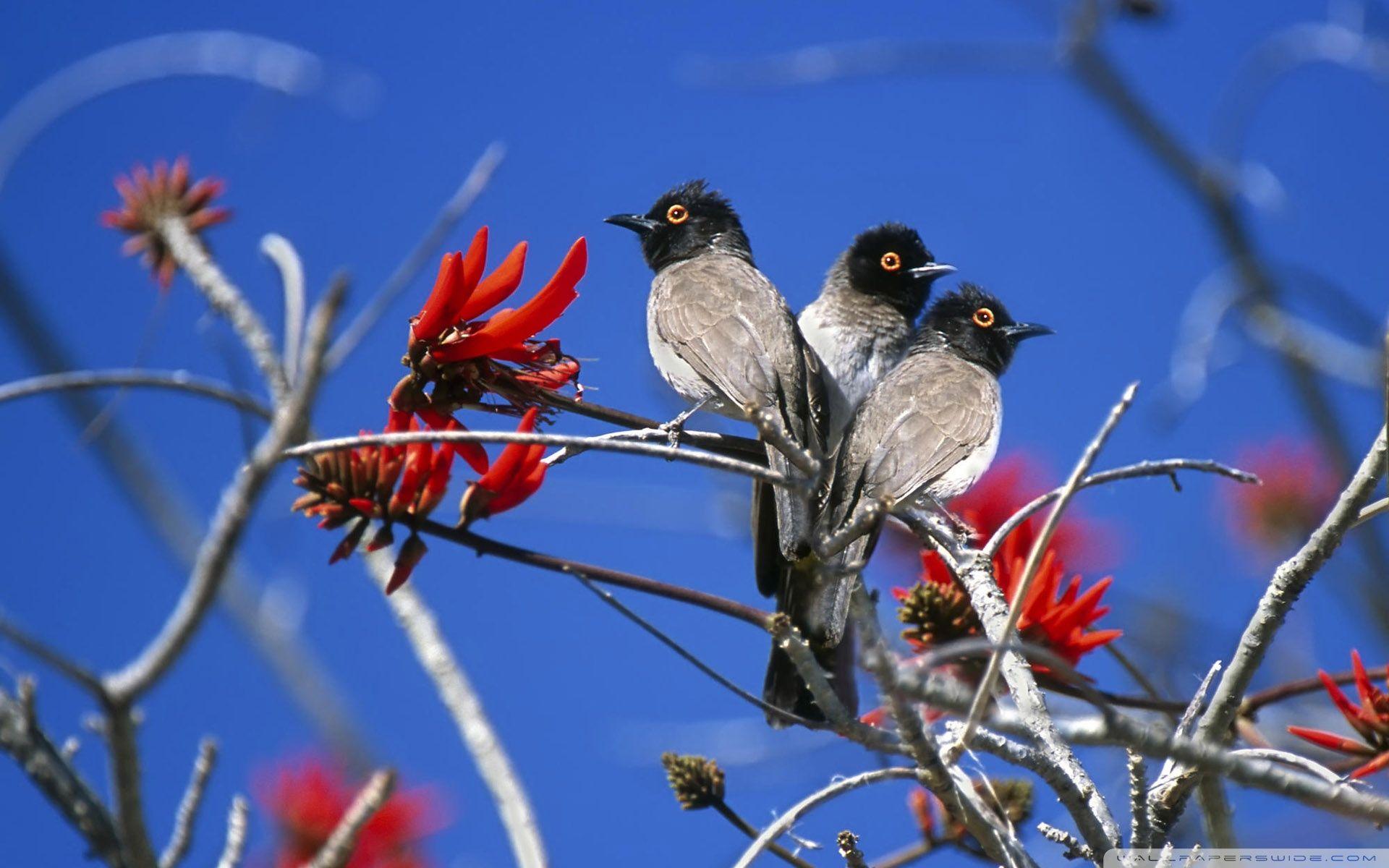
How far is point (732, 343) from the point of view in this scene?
4.66 meters

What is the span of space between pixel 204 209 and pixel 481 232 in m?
2.27

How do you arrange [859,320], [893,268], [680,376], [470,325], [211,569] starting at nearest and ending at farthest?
[211,569] → [470,325] → [680,376] → [859,320] → [893,268]

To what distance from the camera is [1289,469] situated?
265 inches

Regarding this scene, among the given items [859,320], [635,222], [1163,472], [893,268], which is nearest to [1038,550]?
[1163,472]

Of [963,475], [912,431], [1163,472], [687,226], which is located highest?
[687,226]

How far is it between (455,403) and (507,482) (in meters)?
0.47

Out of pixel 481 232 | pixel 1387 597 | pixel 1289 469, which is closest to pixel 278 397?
pixel 481 232

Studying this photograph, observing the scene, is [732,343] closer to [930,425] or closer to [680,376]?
[680,376]

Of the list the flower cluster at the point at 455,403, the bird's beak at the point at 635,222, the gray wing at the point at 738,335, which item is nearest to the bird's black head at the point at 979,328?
the gray wing at the point at 738,335

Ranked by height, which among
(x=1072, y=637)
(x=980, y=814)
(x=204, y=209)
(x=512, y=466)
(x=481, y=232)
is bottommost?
(x=980, y=814)

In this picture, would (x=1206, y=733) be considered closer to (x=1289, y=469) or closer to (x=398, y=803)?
(x=398, y=803)

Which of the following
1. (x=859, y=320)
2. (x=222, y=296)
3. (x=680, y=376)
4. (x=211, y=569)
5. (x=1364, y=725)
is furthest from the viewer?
(x=859, y=320)

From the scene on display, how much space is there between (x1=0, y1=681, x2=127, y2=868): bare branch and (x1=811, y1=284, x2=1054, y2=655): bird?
6.80 ft

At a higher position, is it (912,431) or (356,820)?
(912,431)
